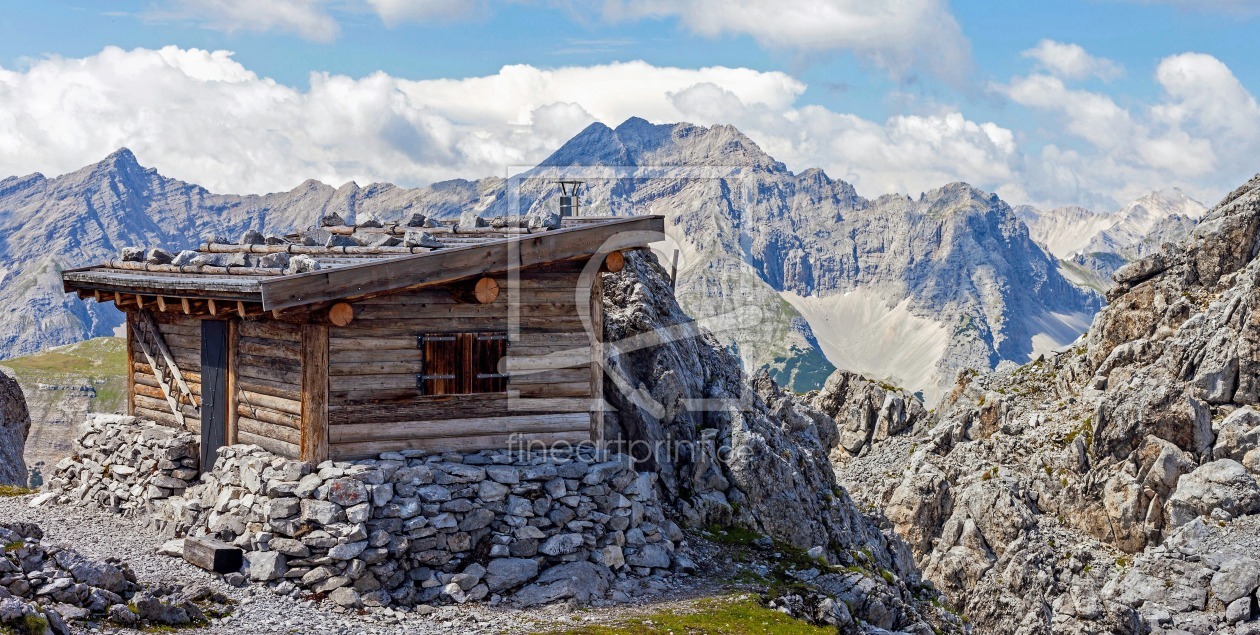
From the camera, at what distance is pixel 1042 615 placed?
44.2 meters

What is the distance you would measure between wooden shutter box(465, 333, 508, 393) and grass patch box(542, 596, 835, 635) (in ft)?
18.5

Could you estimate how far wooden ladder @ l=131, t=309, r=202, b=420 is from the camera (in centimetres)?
2261

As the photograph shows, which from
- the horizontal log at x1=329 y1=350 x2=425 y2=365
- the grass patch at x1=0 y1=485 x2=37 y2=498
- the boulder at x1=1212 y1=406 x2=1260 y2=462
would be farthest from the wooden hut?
the boulder at x1=1212 y1=406 x2=1260 y2=462

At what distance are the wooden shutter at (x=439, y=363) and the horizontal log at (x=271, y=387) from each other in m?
2.36

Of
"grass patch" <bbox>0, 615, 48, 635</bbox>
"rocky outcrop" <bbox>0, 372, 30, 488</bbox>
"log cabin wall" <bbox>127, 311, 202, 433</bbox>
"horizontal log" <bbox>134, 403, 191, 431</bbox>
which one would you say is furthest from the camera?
"rocky outcrop" <bbox>0, 372, 30, 488</bbox>

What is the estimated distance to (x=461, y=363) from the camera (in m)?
20.4

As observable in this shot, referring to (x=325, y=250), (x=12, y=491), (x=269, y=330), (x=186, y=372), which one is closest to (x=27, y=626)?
(x=269, y=330)

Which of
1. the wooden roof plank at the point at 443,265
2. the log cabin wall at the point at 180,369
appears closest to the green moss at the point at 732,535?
the wooden roof plank at the point at 443,265

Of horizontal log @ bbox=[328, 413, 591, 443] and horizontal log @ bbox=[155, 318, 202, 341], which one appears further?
horizontal log @ bbox=[155, 318, 202, 341]

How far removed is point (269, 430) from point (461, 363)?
4.07 meters

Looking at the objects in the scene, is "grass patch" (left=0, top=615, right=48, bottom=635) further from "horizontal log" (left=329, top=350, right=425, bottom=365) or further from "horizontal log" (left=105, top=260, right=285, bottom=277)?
"horizontal log" (left=105, top=260, right=285, bottom=277)

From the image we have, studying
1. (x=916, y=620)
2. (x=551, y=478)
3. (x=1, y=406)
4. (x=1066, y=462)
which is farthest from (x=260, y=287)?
(x=1066, y=462)

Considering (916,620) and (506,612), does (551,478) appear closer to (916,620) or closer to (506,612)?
(506,612)

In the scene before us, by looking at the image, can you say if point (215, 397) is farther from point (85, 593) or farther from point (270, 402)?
point (85, 593)
